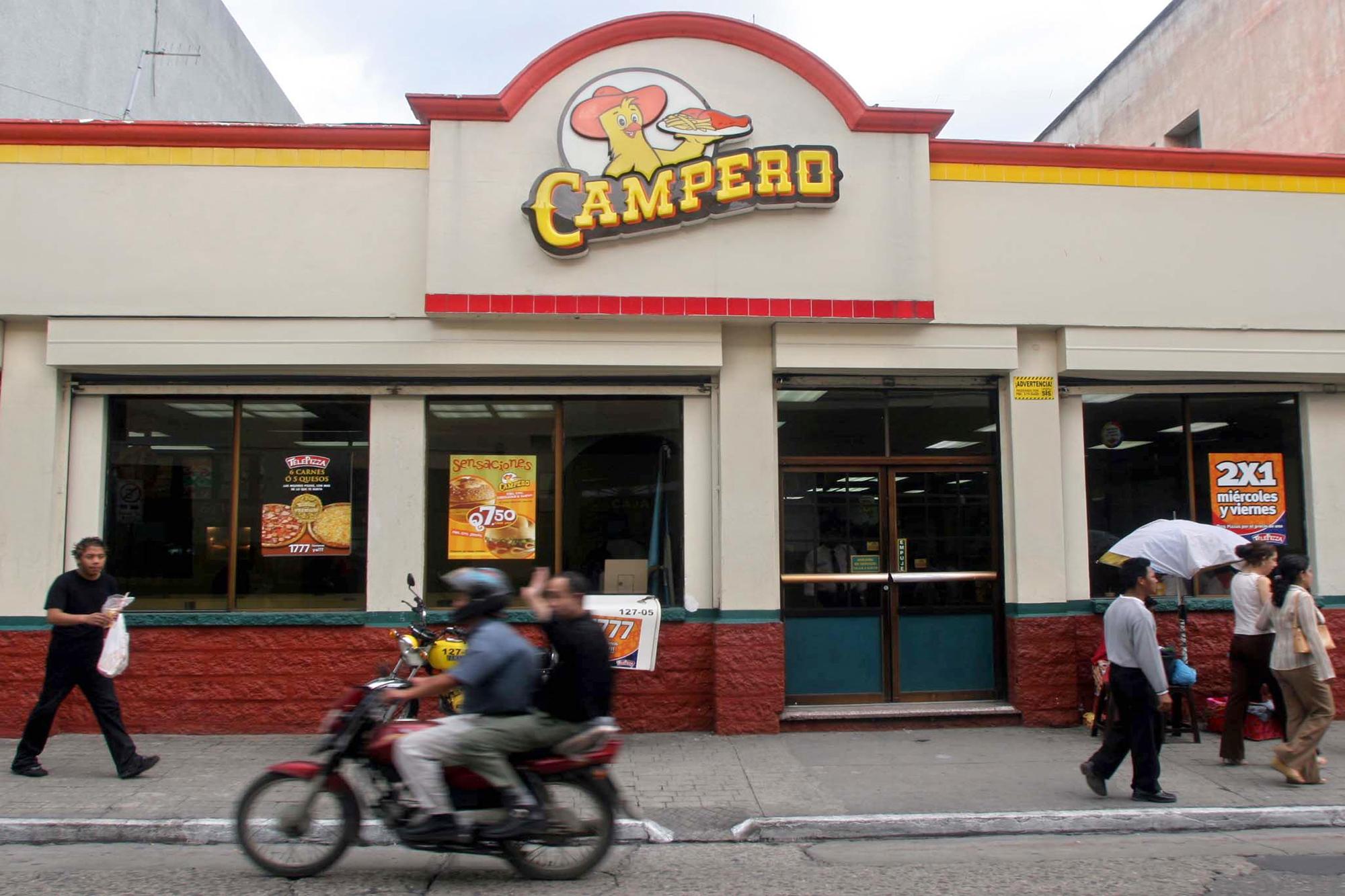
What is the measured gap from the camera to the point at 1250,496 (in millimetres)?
10633

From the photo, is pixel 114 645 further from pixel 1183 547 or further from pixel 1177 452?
pixel 1177 452

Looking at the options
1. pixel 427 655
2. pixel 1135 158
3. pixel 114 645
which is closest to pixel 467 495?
pixel 427 655

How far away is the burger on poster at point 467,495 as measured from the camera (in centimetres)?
988

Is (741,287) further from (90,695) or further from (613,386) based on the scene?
(90,695)

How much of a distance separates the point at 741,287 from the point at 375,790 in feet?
18.1

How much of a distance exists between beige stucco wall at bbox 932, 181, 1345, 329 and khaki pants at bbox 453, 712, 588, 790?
234 inches

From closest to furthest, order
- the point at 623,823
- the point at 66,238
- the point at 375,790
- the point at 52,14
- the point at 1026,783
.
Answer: the point at 375,790 → the point at 623,823 → the point at 1026,783 → the point at 66,238 → the point at 52,14

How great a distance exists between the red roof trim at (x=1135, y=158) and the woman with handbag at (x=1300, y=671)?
421 cm

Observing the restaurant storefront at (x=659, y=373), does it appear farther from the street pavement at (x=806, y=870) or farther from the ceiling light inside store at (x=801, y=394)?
the street pavement at (x=806, y=870)

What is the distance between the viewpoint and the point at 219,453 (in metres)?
9.84

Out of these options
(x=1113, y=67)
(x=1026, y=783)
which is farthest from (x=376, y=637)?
(x=1113, y=67)

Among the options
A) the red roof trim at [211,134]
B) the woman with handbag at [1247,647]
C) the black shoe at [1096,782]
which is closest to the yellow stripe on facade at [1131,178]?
the woman with handbag at [1247,647]

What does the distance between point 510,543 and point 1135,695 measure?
5400 mm

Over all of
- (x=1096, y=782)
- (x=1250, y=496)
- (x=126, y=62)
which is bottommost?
(x=1096, y=782)
